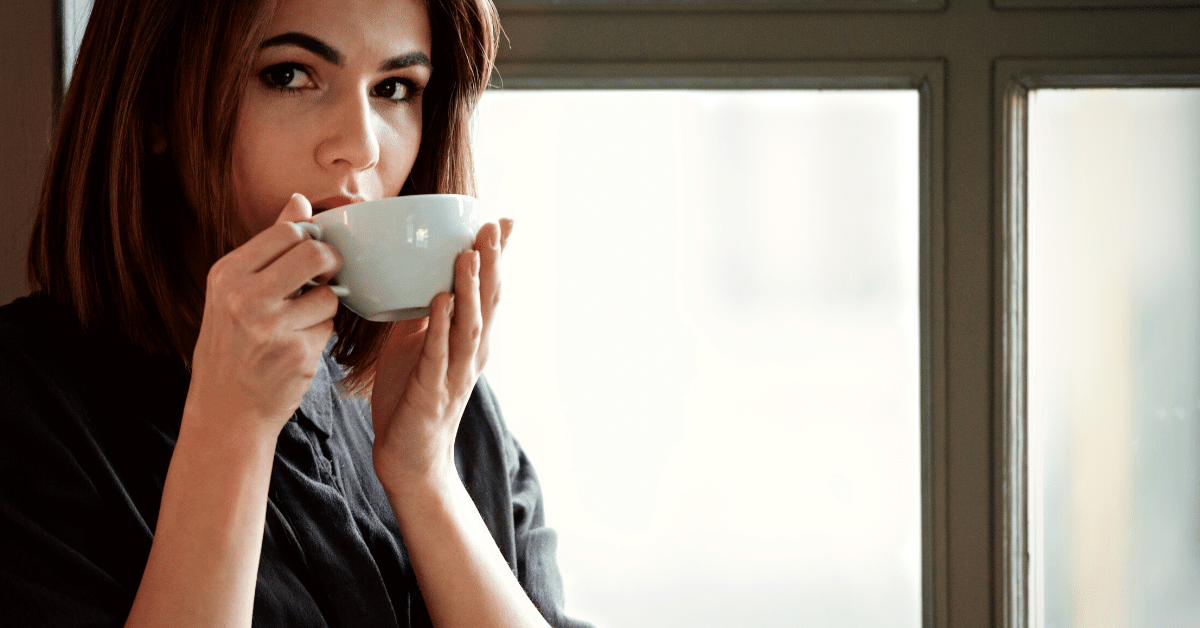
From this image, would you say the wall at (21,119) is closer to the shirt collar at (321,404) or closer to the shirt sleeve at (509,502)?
the shirt collar at (321,404)

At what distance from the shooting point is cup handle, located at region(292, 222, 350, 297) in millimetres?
667

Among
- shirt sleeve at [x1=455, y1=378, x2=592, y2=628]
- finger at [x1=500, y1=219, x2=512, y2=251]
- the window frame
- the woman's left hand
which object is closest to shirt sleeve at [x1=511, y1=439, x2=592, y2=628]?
shirt sleeve at [x1=455, y1=378, x2=592, y2=628]

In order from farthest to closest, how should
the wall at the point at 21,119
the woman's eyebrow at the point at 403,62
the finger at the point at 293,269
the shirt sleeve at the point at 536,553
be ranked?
the wall at the point at 21,119
the shirt sleeve at the point at 536,553
the woman's eyebrow at the point at 403,62
the finger at the point at 293,269

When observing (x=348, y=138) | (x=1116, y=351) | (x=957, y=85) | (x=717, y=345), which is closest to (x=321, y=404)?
(x=348, y=138)

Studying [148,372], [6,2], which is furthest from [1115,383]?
[6,2]

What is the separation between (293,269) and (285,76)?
264mm

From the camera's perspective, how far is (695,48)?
1.23 meters

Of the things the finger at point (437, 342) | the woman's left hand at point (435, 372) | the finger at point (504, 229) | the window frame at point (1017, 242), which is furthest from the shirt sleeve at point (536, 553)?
the window frame at point (1017, 242)

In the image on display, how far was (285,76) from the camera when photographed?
0.81m

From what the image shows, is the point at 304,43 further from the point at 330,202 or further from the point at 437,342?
the point at 437,342

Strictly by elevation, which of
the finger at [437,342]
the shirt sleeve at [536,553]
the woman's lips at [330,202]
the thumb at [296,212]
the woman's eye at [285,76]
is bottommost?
the shirt sleeve at [536,553]

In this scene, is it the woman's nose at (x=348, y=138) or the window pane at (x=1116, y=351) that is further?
the window pane at (x=1116, y=351)

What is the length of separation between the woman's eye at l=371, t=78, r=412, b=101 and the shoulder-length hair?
0.15 meters

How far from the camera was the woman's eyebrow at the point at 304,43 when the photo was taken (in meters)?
0.78
